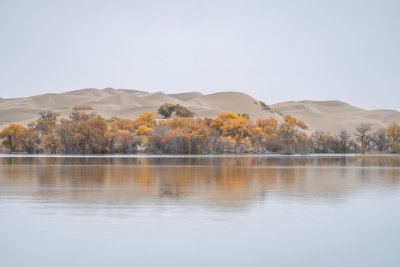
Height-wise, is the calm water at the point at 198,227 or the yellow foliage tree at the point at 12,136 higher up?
the yellow foliage tree at the point at 12,136

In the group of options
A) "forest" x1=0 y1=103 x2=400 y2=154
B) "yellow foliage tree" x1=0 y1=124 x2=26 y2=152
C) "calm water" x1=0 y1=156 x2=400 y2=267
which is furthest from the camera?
"yellow foliage tree" x1=0 y1=124 x2=26 y2=152

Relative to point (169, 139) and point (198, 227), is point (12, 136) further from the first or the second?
point (198, 227)

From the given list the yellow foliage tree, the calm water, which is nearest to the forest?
the yellow foliage tree

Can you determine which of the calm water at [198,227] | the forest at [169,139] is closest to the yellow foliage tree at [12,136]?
the forest at [169,139]

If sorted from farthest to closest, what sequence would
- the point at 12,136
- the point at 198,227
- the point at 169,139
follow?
1. the point at 12,136
2. the point at 169,139
3. the point at 198,227

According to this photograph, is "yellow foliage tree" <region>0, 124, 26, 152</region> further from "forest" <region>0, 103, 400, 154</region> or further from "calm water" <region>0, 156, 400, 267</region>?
"calm water" <region>0, 156, 400, 267</region>

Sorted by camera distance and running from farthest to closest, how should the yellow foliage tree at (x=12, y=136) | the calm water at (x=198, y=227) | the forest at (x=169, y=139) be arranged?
the yellow foliage tree at (x=12, y=136) → the forest at (x=169, y=139) → the calm water at (x=198, y=227)

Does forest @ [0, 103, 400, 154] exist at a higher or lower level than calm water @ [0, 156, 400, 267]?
higher

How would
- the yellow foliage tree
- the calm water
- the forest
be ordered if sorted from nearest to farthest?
the calm water → the forest → the yellow foliage tree

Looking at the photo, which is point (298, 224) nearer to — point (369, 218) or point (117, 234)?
point (369, 218)

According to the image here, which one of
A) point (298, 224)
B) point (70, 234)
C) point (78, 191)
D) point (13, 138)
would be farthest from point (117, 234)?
point (13, 138)

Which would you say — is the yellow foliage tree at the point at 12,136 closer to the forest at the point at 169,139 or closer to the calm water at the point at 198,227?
the forest at the point at 169,139

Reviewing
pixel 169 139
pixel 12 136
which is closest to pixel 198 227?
pixel 169 139

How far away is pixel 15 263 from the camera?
7293mm
